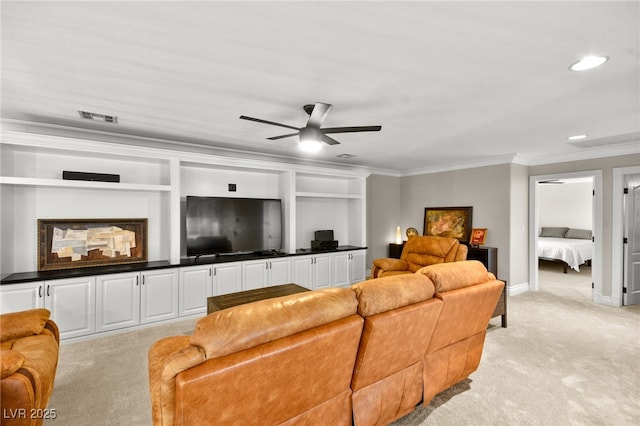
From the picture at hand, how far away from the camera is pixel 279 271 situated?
471 centimetres

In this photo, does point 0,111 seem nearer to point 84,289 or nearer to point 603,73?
point 84,289

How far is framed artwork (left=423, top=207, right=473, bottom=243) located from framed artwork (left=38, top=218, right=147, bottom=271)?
17.1ft

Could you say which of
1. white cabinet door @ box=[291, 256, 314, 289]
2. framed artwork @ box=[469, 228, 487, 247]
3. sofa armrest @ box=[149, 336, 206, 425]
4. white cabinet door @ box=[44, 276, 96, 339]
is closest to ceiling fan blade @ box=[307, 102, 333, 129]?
sofa armrest @ box=[149, 336, 206, 425]

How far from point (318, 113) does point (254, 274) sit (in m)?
2.75

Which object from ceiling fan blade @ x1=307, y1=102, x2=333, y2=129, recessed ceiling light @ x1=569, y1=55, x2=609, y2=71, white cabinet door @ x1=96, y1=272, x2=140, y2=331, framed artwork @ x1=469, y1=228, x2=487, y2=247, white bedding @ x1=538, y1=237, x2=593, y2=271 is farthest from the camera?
white bedding @ x1=538, y1=237, x2=593, y2=271

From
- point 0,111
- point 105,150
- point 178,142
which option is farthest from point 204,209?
point 0,111

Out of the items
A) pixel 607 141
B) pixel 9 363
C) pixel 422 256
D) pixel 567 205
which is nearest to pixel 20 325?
pixel 9 363

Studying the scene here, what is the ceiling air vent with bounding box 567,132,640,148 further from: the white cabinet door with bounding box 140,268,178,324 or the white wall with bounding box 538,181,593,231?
the white cabinet door with bounding box 140,268,178,324

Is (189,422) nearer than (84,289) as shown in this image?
Yes

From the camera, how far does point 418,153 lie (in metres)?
5.03

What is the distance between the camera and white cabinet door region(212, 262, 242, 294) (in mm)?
4152

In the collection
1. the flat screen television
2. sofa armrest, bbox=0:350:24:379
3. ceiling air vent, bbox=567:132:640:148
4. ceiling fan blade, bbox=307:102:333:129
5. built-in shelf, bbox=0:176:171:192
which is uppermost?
ceiling air vent, bbox=567:132:640:148

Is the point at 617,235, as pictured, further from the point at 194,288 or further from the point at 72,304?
the point at 72,304

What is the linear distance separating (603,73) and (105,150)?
4.80 meters
